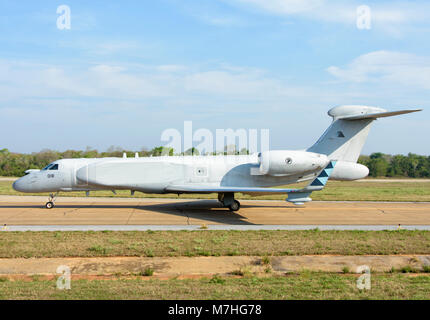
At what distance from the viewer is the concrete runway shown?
57.8 ft

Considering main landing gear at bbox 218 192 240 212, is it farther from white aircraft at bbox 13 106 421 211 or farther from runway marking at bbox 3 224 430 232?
runway marking at bbox 3 224 430 232

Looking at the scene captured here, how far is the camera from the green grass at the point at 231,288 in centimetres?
779

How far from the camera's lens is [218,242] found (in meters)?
13.2

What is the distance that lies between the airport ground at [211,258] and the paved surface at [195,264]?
3 cm

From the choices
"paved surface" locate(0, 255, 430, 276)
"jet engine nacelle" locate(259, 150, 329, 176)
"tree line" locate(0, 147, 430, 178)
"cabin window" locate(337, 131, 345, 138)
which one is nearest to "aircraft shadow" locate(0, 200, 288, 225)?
"jet engine nacelle" locate(259, 150, 329, 176)

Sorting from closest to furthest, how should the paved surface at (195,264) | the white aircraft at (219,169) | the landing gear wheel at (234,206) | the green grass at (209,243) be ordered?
1. the paved surface at (195,264)
2. the green grass at (209,243)
3. the white aircraft at (219,169)
4. the landing gear wheel at (234,206)

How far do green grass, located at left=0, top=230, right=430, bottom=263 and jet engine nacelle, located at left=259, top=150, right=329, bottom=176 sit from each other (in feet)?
20.1

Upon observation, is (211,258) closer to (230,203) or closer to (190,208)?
(230,203)

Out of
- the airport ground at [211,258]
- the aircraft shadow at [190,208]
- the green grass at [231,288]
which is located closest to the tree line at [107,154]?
the aircraft shadow at [190,208]

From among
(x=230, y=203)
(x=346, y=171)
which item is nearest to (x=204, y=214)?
(x=230, y=203)

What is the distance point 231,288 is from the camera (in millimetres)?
8398

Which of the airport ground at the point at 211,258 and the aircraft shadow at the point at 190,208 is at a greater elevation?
the airport ground at the point at 211,258

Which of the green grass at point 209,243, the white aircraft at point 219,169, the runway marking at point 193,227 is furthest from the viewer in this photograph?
the white aircraft at point 219,169

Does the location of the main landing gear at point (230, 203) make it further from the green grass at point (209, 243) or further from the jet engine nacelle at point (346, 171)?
the green grass at point (209, 243)
